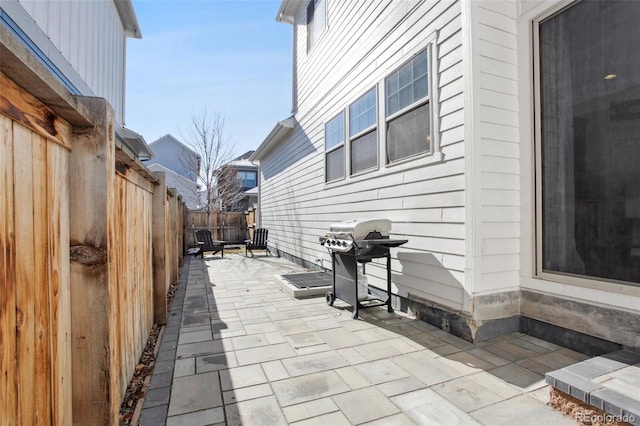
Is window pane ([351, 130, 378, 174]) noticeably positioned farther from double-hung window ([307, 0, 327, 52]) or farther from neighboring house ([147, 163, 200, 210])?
neighboring house ([147, 163, 200, 210])

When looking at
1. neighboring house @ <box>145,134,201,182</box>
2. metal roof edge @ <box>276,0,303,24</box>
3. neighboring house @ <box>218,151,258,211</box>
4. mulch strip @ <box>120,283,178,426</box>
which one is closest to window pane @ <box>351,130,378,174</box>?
mulch strip @ <box>120,283,178,426</box>

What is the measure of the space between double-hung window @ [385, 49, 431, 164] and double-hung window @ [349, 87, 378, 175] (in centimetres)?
36

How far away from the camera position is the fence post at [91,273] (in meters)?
1.39

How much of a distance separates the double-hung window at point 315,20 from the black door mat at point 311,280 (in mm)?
4905

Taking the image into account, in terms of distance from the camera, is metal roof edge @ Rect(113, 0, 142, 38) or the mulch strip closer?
the mulch strip

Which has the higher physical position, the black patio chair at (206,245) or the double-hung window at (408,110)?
the double-hung window at (408,110)

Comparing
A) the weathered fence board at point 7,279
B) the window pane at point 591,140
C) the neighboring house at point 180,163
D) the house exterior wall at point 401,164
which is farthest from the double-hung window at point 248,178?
the weathered fence board at point 7,279

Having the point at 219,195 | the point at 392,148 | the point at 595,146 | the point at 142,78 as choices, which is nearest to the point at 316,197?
the point at 392,148

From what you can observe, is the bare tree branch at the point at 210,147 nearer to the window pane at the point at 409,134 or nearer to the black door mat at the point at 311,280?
the black door mat at the point at 311,280

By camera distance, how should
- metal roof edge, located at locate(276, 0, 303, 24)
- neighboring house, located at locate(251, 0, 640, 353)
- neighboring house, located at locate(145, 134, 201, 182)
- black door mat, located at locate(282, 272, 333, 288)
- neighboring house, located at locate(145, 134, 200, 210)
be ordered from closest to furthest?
neighboring house, located at locate(251, 0, 640, 353) < black door mat, located at locate(282, 272, 333, 288) < metal roof edge, located at locate(276, 0, 303, 24) < neighboring house, located at locate(145, 134, 200, 210) < neighboring house, located at locate(145, 134, 201, 182)

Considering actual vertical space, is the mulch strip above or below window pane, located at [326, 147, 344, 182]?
below

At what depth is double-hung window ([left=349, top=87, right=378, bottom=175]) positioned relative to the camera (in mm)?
4762

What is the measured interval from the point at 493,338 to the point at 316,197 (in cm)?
458

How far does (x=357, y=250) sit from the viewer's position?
3684 millimetres
